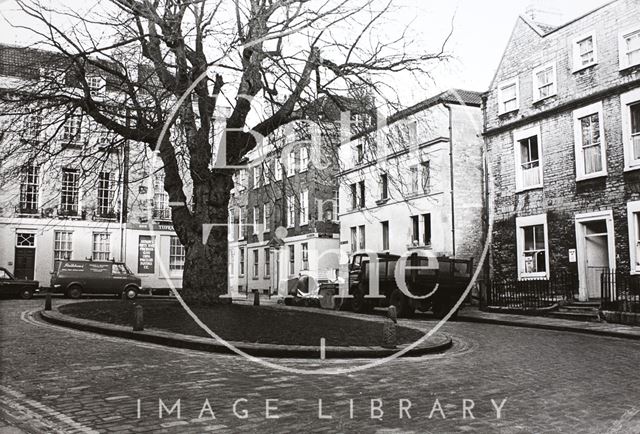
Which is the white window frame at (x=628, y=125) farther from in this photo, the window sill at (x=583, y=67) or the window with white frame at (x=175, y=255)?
the window with white frame at (x=175, y=255)

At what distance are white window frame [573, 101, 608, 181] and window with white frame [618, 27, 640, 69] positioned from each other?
1537 mm

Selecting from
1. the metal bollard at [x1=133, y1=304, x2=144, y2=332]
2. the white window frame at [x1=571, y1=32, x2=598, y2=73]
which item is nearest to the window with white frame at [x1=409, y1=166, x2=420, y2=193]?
the white window frame at [x1=571, y1=32, x2=598, y2=73]

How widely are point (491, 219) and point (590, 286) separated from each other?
225 inches

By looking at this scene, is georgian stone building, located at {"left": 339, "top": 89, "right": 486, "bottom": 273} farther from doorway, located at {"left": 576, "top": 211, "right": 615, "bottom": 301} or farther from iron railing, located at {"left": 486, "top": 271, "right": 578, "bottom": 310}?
doorway, located at {"left": 576, "top": 211, "right": 615, "bottom": 301}

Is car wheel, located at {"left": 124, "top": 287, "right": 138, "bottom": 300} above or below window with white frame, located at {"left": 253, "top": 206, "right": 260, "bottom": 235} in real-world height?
below

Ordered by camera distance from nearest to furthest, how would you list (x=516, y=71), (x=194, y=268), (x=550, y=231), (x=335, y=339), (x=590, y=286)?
(x=335, y=339) → (x=194, y=268) → (x=590, y=286) → (x=550, y=231) → (x=516, y=71)

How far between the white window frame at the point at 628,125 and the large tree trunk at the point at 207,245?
12783mm

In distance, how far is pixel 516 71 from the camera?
25.1 metres

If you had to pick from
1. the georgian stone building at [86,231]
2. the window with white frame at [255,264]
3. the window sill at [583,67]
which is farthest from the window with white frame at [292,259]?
the window sill at [583,67]

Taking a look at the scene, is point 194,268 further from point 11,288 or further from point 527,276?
point 11,288

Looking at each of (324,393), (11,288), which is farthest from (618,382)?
(11,288)

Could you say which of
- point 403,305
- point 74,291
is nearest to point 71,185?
point 74,291

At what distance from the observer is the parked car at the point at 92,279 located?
2978 centimetres

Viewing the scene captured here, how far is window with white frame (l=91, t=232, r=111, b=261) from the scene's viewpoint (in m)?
38.8
